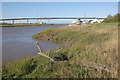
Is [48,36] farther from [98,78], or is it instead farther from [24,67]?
[98,78]

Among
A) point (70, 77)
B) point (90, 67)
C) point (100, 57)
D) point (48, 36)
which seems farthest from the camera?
point (48, 36)

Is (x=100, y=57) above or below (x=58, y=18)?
below

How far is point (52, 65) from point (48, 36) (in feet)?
41.8

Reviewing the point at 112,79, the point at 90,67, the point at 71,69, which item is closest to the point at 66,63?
the point at 71,69

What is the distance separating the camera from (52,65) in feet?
17.3

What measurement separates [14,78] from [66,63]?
201 centimetres

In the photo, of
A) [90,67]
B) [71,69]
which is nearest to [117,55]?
Answer: [90,67]

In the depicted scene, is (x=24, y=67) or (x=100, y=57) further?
(x=100, y=57)

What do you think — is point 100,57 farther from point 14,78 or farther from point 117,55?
point 14,78

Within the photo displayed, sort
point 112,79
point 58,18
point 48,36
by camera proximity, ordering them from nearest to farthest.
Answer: point 112,79 < point 48,36 < point 58,18

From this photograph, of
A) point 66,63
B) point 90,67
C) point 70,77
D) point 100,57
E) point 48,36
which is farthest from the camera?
point 48,36

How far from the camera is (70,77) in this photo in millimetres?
4344

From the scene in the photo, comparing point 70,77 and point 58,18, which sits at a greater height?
point 58,18

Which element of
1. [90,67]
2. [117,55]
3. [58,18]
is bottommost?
[90,67]
